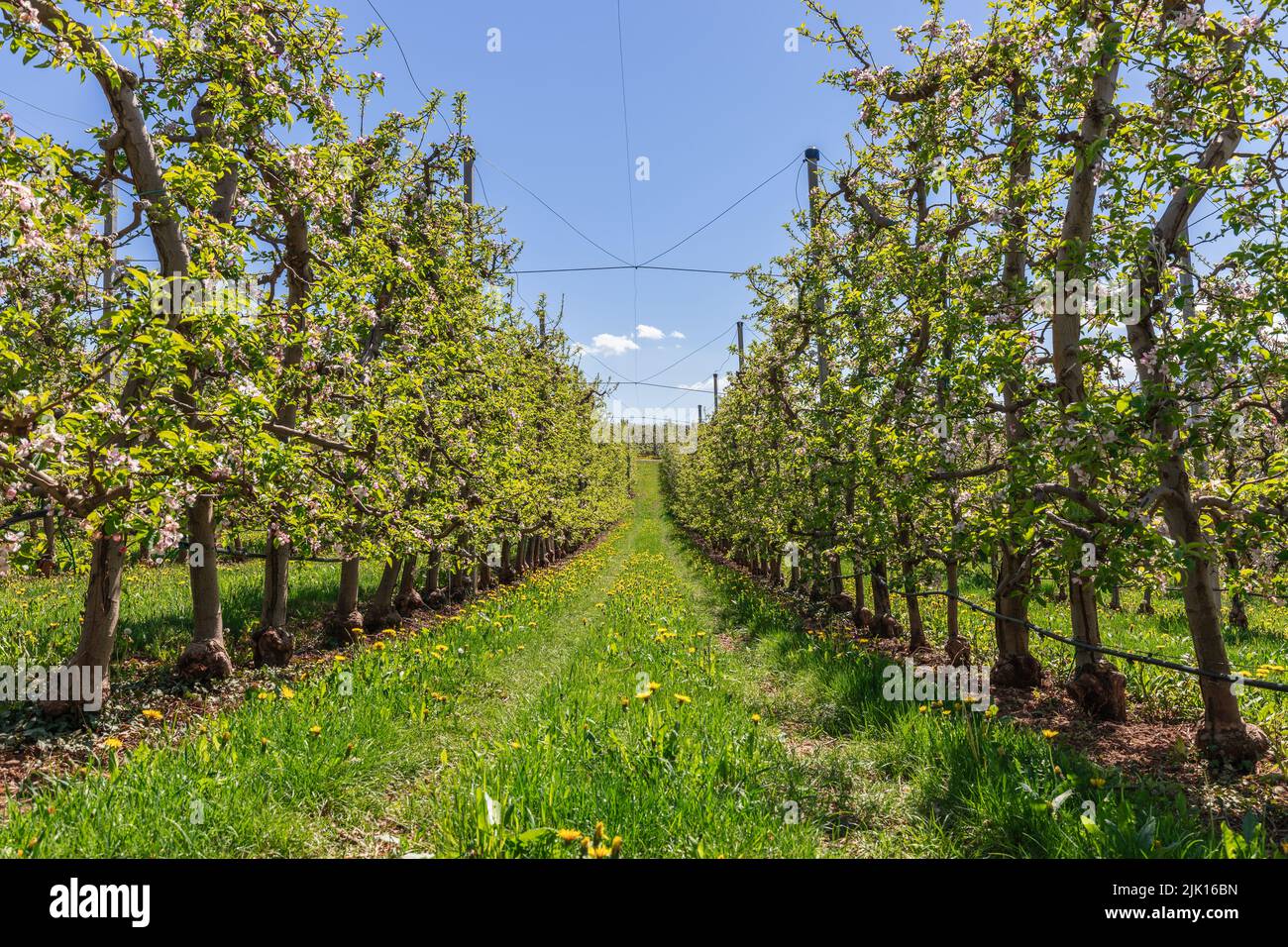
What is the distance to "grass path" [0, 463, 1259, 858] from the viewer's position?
120 inches

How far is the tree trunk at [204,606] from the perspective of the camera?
6789mm

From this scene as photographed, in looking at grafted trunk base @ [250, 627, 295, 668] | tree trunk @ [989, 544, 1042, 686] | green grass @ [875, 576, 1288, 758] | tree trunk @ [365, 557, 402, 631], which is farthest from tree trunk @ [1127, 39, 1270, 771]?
tree trunk @ [365, 557, 402, 631]

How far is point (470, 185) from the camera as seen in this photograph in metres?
14.1

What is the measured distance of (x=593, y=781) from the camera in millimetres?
3652

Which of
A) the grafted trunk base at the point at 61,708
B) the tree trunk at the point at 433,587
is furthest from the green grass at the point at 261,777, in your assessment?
the tree trunk at the point at 433,587

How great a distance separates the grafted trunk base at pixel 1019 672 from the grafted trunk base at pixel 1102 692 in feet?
3.04

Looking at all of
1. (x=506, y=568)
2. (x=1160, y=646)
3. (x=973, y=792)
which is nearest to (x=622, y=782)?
(x=973, y=792)

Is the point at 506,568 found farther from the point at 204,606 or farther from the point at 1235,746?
the point at 1235,746

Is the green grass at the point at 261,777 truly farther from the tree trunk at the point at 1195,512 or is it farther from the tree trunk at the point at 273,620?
the tree trunk at the point at 1195,512

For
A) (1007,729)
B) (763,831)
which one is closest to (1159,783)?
(1007,729)

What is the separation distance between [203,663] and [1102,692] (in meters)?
9.45

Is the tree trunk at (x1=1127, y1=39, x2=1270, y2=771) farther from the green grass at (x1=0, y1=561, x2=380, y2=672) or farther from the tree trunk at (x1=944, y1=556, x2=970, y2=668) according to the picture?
the green grass at (x1=0, y1=561, x2=380, y2=672)

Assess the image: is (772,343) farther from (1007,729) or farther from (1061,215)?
(1007,729)
